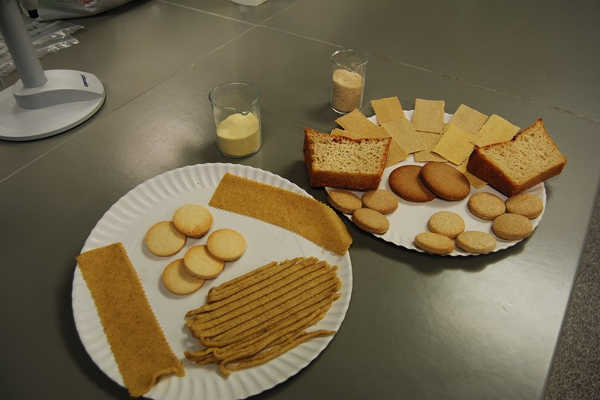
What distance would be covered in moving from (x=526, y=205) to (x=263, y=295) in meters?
0.54

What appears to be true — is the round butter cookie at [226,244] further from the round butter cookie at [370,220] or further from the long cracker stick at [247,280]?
the round butter cookie at [370,220]

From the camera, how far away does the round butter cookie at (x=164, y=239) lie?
0.77m

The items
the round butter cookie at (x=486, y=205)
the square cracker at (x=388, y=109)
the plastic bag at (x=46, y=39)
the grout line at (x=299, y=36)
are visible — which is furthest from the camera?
the grout line at (x=299, y=36)

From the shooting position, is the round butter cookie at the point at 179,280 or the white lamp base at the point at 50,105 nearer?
the round butter cookie at the point at 179,280

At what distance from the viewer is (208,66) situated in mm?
1282

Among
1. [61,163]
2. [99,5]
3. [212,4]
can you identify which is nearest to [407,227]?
[61,163]

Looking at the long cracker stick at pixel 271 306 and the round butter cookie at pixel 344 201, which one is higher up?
the round butter cookie at pixel 344 201

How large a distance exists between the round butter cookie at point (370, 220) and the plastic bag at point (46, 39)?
3.55 feet

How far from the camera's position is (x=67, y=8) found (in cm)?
145

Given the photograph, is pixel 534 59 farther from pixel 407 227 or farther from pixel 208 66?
pixel 208 66

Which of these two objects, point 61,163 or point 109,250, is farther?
point 61,163

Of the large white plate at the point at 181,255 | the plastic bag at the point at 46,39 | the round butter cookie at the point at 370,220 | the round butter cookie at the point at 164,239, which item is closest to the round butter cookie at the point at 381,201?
the round butter cookie at the point at 370,220

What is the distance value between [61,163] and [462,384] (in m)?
0.90

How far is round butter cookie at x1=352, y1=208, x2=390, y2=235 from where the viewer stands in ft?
2.67
